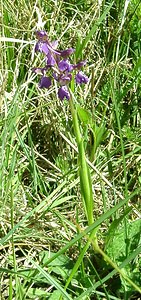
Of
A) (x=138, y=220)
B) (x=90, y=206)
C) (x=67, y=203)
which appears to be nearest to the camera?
(x=90, y=206)

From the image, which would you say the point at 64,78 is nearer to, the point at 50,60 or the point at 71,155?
the point at 50,60

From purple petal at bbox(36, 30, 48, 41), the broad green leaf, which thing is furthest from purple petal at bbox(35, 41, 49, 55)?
the broad green leaf

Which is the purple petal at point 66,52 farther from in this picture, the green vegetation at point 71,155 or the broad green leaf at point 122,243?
the broad green leaf at point 122,243

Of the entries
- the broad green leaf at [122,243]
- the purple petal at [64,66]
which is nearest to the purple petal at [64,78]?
the purple petal at [64,66]

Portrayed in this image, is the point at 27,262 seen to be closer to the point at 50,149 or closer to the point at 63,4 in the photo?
the point at 50,149

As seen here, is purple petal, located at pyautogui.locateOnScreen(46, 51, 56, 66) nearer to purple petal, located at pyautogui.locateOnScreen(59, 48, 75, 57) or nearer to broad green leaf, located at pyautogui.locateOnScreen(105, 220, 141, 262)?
purple petal, located at pyautogui.locateOnScreen(59, 48, 75, 57)

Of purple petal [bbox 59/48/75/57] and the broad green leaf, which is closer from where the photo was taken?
purple petal [bbox 59/48/75/57]

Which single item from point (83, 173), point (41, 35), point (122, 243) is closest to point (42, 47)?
point (41, 35)

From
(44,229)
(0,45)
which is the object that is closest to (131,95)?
(0,45)
